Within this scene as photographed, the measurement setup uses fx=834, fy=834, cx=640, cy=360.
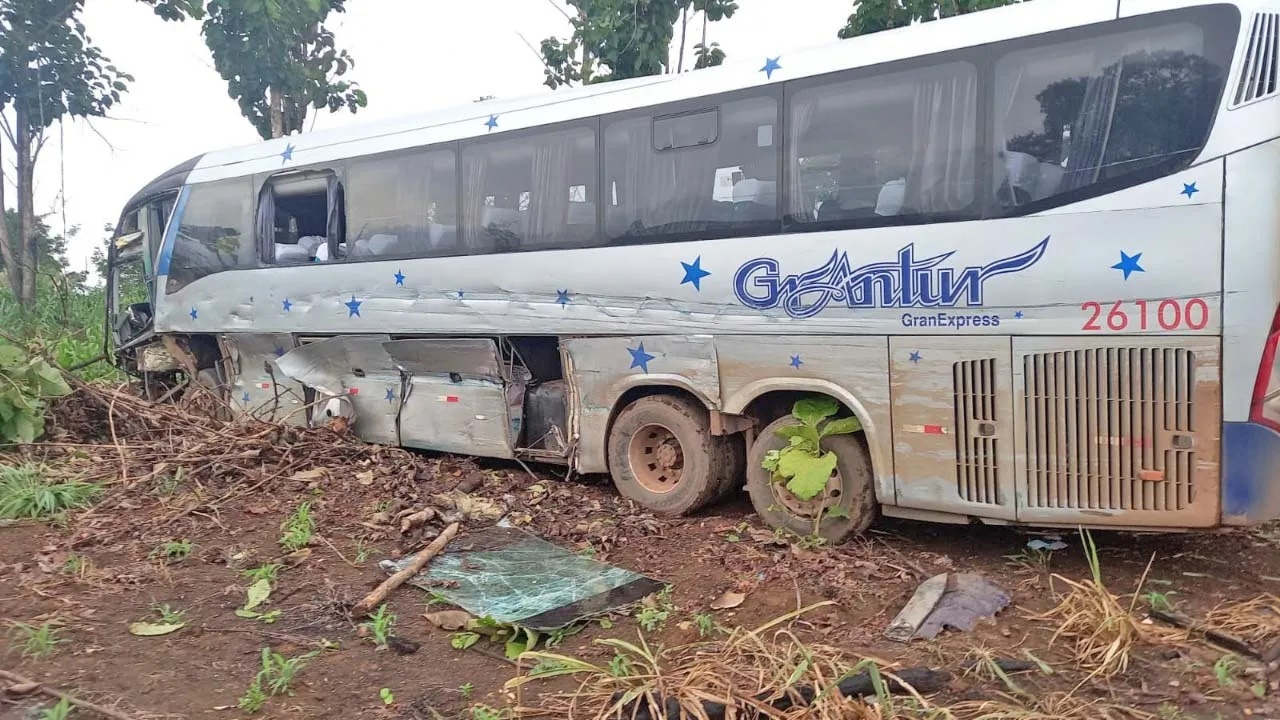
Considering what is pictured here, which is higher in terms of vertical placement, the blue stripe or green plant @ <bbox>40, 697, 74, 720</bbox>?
the blue stripe

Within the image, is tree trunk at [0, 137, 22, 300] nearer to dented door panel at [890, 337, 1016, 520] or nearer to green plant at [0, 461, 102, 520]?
green plant at [0, 461, 102, 520]

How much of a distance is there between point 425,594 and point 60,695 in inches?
67.9

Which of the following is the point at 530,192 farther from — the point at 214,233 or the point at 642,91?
the point at 214,233

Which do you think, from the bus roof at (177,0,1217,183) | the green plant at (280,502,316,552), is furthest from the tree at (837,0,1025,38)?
the green plant at (280,502,316,552)

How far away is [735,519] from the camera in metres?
5.96

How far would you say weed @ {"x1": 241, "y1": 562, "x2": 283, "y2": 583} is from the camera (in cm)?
481

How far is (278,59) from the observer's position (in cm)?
1153

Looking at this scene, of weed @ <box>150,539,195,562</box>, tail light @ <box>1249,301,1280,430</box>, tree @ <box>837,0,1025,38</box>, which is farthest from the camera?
tree @ <box>837,0,1025,38</box>

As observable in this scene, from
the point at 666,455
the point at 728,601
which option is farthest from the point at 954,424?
the point at 666,455

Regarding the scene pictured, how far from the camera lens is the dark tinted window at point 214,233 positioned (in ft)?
27.2

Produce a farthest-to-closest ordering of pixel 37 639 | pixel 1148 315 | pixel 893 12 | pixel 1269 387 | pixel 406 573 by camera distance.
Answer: pixel 893 12, pixel 406 573, pixel 1148 315, pixel 1269 387, pixel 37 639

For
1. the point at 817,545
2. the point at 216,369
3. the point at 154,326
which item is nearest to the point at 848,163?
the point at 817,545

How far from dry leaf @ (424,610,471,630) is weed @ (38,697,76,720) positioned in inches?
60.1

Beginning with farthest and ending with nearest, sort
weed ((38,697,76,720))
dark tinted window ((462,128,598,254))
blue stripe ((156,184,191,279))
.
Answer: blue stripe ((156,184,191,279))
dark tinted window ((462,128,598,254))
weed ((38,697,76,720))
